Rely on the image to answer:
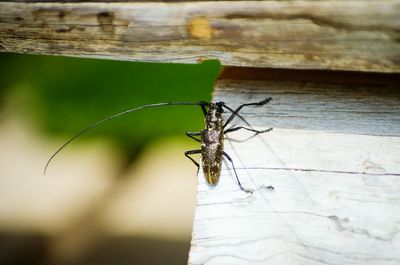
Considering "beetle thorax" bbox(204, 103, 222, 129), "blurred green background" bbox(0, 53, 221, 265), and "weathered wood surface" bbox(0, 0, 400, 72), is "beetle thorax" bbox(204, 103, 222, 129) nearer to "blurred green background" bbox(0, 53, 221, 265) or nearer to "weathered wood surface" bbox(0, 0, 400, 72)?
"weathered wood surface" bbox(0, 0, 400, 72)

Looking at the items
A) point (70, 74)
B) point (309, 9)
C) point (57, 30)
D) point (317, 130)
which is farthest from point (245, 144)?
point (70, 74)

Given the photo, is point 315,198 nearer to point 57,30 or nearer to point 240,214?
point 240,214

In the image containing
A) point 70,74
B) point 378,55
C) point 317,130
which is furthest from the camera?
point 70,74

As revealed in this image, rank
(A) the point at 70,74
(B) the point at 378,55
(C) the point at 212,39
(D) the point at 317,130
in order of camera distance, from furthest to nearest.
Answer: (A) the point at 70,74 < (D) the point at 317,130 < (C) the point at 212,39 < (B) the point at 378,55

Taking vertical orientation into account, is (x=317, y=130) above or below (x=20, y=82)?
below

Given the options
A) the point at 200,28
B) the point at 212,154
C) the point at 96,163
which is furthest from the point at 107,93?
the point at 200,28

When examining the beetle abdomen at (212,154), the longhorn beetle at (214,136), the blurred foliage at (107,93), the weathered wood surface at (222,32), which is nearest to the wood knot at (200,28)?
the weathered wood surface at (222,32)

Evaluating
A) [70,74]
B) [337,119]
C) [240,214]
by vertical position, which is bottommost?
[240,214]

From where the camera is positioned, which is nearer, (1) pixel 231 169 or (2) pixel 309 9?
(2) pixel 309 9
